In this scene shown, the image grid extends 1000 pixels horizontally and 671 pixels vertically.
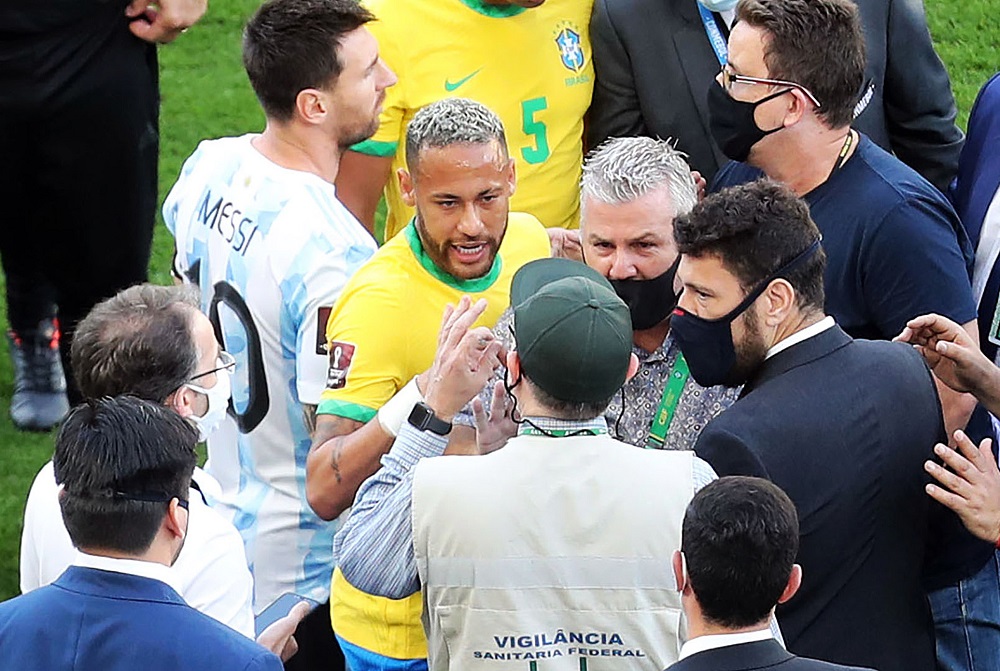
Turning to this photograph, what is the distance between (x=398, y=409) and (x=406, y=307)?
1.08 ft

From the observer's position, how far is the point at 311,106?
150 inches

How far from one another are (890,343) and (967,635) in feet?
2.49

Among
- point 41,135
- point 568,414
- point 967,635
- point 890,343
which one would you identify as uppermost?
point 568,414

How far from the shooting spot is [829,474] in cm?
292

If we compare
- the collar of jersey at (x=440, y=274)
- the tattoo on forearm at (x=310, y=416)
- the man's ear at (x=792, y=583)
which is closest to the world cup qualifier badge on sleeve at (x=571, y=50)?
the collar of jersey at (x=440, y=274)

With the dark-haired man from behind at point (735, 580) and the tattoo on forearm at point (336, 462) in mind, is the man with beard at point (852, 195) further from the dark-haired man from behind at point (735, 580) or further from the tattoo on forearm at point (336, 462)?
the tattoo on forearm at point (336, 462)

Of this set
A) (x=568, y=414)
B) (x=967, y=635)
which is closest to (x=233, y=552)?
(x=568, y=414)

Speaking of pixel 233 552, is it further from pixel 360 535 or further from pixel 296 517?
pixel 296 517

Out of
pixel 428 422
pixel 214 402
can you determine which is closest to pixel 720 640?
pixel 428 422

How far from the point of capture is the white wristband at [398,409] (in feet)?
10.3

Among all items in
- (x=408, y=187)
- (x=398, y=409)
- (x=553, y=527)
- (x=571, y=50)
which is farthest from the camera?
(x=571, y=50)

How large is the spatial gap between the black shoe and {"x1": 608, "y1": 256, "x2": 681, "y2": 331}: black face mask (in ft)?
9.90

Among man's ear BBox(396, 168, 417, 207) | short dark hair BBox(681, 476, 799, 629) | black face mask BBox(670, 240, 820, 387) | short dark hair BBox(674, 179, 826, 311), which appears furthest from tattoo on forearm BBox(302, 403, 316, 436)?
short dark hair BBox(681, 476, 799, 629)

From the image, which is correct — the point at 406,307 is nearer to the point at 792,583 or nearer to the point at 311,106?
the point at 311,106
